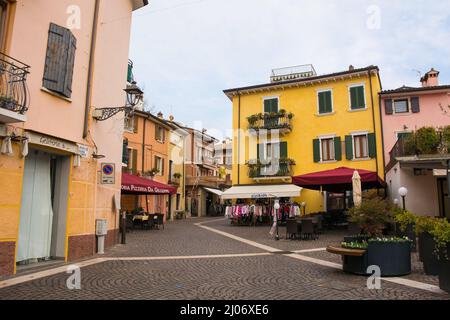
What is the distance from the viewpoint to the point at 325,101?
936 inches

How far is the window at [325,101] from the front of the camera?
2362 centimetres

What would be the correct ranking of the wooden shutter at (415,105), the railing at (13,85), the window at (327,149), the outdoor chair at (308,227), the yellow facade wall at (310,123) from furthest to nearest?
1. the window at (327,149)
2. the yellow facade wall at (310,123)
3. the wooden shutter at (415,105)
4. the outdoor chair at (308,227)
5. the railing at (13,85)

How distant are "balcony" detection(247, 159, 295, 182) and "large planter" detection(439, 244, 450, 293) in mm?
17786

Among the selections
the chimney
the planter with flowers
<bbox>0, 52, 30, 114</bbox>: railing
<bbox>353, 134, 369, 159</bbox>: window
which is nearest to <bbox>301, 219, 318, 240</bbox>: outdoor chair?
the planter with flowers

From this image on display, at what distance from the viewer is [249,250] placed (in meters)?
11.4

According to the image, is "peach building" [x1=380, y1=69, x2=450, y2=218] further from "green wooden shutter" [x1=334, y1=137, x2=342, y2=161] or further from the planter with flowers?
the planter with flowers

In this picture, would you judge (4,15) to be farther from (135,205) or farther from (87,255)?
(135,205)

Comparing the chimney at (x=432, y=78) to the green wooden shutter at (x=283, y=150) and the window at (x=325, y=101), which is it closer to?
the window at (x=325, y=101)

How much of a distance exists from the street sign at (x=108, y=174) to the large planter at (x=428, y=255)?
8.14 meters

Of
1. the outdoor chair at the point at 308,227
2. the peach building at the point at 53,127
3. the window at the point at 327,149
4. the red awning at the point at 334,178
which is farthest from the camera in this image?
the window at the point at 327,149

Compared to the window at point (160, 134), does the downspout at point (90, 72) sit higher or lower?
lower

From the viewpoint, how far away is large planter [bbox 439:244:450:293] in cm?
575

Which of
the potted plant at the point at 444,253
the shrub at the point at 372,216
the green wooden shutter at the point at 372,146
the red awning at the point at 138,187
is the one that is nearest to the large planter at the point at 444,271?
the potted plant at the point at 444,253
